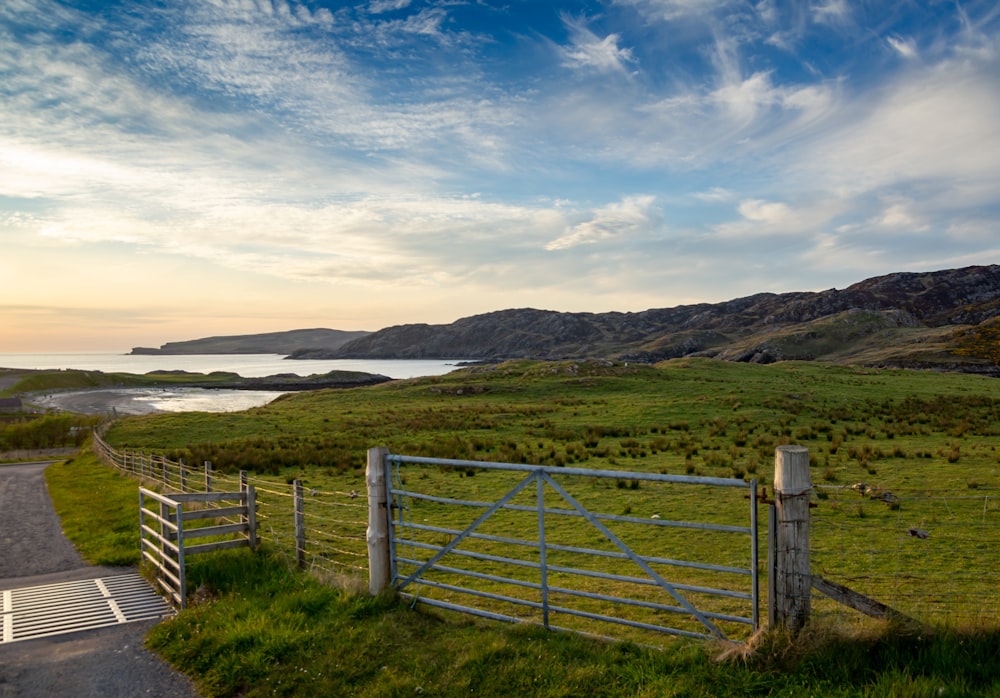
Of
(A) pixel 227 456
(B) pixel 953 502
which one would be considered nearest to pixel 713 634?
(B) pixel 953 502

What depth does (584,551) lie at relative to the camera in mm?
6754

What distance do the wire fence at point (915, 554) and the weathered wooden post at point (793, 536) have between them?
45.0 inches

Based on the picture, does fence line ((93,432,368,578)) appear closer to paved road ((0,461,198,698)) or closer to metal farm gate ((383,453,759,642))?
metal farm gate ((383,453,759,642))

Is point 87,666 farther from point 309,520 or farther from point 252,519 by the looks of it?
point 309,520

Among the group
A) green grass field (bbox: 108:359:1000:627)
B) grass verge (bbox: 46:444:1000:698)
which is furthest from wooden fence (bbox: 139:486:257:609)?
green grass field (bbox: 108:359:1000:627)

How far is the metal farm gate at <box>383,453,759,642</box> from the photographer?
6762 millimetres

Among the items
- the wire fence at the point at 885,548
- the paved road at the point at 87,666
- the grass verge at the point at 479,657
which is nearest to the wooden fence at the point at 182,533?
the wire fence at the point at 885,548

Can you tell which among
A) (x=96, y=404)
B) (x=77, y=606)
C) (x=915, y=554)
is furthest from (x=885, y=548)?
(x=96, y=404)

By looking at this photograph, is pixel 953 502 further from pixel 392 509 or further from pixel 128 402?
pixel 128 402

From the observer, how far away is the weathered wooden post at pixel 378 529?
855 cm

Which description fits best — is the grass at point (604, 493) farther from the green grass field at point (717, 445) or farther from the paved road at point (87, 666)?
the paved road at point (87, 666)

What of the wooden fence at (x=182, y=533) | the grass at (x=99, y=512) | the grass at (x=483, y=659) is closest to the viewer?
the grass at (x=483, y=659)

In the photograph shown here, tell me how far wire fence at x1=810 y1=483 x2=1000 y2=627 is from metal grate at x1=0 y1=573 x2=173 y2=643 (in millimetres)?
9994

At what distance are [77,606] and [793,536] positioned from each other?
35.3 feet
